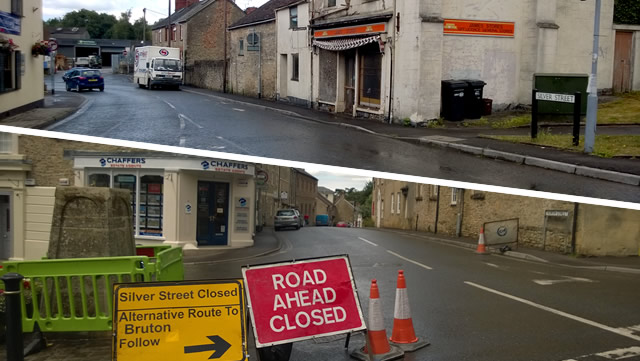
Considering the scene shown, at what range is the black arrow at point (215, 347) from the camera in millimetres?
6406

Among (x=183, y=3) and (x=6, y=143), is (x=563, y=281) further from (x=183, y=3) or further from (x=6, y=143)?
(x=183, y=3)

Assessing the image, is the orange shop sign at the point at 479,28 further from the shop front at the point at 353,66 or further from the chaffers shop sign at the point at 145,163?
the chaffers shop sign at the point at 145,163

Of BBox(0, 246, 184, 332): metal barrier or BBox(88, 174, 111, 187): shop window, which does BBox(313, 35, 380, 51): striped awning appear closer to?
BBox(88, 174, 111, 187): shop window

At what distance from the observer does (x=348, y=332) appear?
24.3 feet

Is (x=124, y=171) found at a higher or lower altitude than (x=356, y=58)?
lower

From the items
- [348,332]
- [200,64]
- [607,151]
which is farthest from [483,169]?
[200,64]

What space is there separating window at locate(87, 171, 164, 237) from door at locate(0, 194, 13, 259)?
1.03 meters

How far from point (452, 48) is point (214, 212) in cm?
1600

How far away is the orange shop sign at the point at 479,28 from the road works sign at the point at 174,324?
17.6m

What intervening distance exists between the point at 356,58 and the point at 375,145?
10239 mm

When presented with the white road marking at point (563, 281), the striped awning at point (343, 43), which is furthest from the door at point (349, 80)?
the white road marking at point (563, 281)

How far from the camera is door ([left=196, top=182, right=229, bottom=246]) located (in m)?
8.20

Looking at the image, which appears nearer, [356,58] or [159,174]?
[159,174]

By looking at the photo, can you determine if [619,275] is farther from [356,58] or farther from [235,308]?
[356,58]
